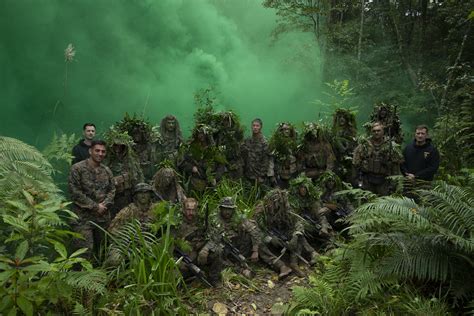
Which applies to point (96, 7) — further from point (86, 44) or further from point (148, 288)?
point (148, 288)

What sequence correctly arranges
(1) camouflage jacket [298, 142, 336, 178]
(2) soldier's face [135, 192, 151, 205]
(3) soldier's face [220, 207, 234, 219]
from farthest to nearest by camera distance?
(1) camouflage jacket [298, 142, 336, 178] < (3) soldier's face [220, 207, 234, 219] < (2) soldier's face [135, 192, 151, 205]

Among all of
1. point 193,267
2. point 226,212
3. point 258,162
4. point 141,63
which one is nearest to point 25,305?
point 193,267

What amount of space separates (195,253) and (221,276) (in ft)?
1.66

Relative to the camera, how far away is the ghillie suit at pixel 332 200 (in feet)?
24.9

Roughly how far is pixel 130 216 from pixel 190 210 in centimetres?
87

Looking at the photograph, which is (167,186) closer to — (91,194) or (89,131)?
(91,194)

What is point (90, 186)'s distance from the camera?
231 inches

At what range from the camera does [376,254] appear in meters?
4.75

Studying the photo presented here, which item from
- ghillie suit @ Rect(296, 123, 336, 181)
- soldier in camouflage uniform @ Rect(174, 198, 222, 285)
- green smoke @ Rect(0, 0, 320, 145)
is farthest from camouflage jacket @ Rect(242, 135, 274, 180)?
green smoke @ Rect(0, 0, 320, 145)

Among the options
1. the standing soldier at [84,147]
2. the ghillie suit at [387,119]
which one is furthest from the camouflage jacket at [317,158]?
the standing soldier at [84,147]

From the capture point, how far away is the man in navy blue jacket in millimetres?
7223

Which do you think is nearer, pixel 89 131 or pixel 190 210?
pixel 190 210

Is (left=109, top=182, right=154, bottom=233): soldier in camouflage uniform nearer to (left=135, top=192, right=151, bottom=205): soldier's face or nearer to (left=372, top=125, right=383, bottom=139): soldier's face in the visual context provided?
(left=135, top=192, right=151, bottom=205): soldier's face

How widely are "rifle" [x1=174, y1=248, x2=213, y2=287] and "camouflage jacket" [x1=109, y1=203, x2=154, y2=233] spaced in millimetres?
670
